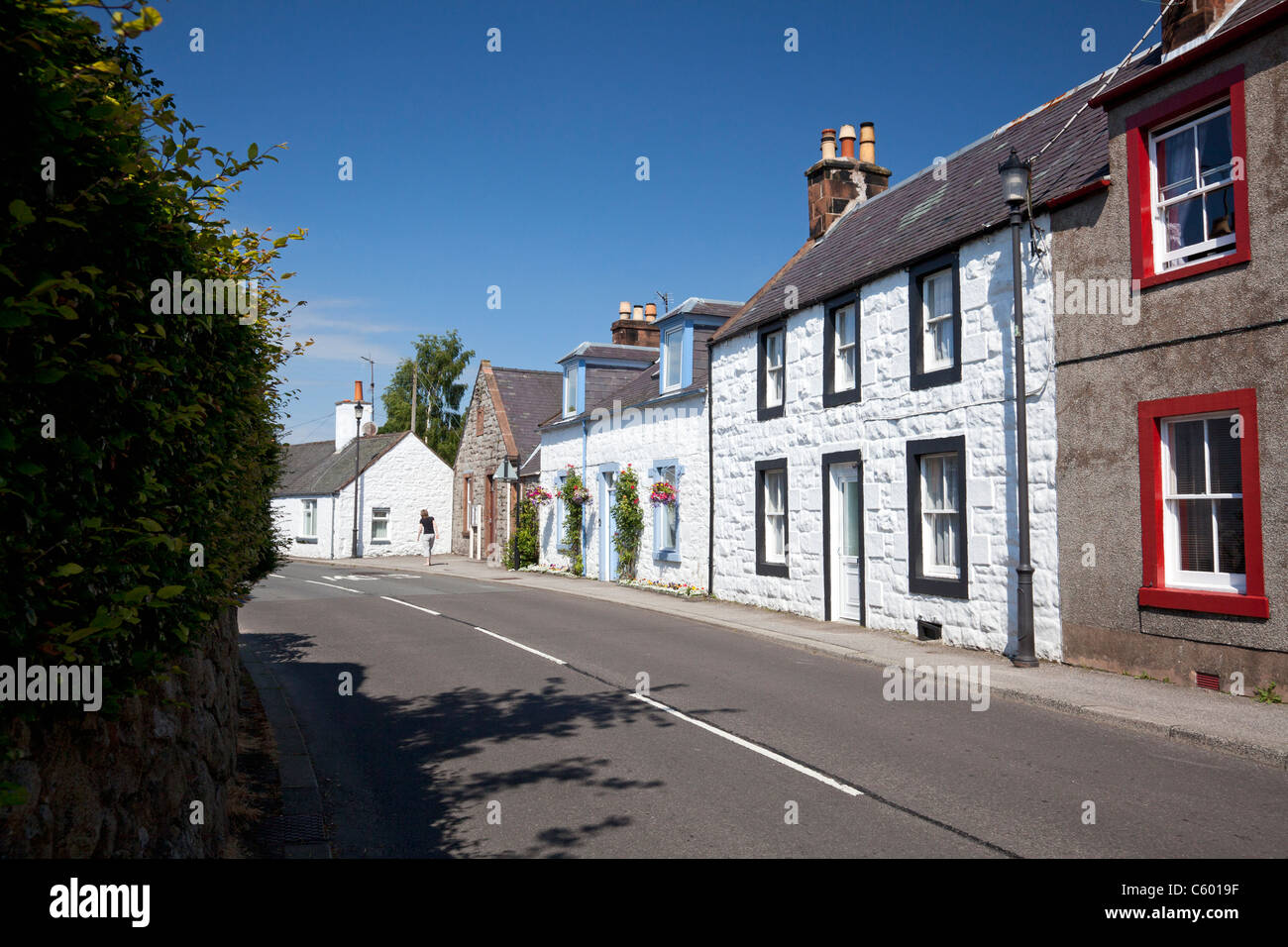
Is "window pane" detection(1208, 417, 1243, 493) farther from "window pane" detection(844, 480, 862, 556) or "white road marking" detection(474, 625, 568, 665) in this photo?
"white road marking" detection(474, 625, 568, 665)

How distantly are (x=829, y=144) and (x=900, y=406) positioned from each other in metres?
8.89

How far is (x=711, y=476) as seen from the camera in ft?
67.2

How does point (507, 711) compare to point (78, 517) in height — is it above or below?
below

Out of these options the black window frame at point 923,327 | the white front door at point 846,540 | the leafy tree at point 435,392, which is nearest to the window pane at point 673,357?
the white front door at point 846,540

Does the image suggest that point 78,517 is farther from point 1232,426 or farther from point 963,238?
point 963,238

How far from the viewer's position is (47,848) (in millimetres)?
2832

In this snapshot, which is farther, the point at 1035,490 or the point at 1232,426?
the point at 1035,490

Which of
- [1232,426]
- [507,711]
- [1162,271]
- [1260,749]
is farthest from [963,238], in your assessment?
[507,711]

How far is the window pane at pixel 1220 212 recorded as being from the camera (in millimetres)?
9922

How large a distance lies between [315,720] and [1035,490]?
8.90 m

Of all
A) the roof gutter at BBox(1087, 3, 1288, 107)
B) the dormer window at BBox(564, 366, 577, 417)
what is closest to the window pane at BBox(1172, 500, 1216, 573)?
the roof gutter at BBox(1087, 3, 1288, 107)

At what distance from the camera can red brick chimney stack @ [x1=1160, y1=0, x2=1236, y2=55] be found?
10.4 metres

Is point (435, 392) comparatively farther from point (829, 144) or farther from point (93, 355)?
point (93, 355)

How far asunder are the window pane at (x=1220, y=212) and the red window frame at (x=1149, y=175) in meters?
0.24
